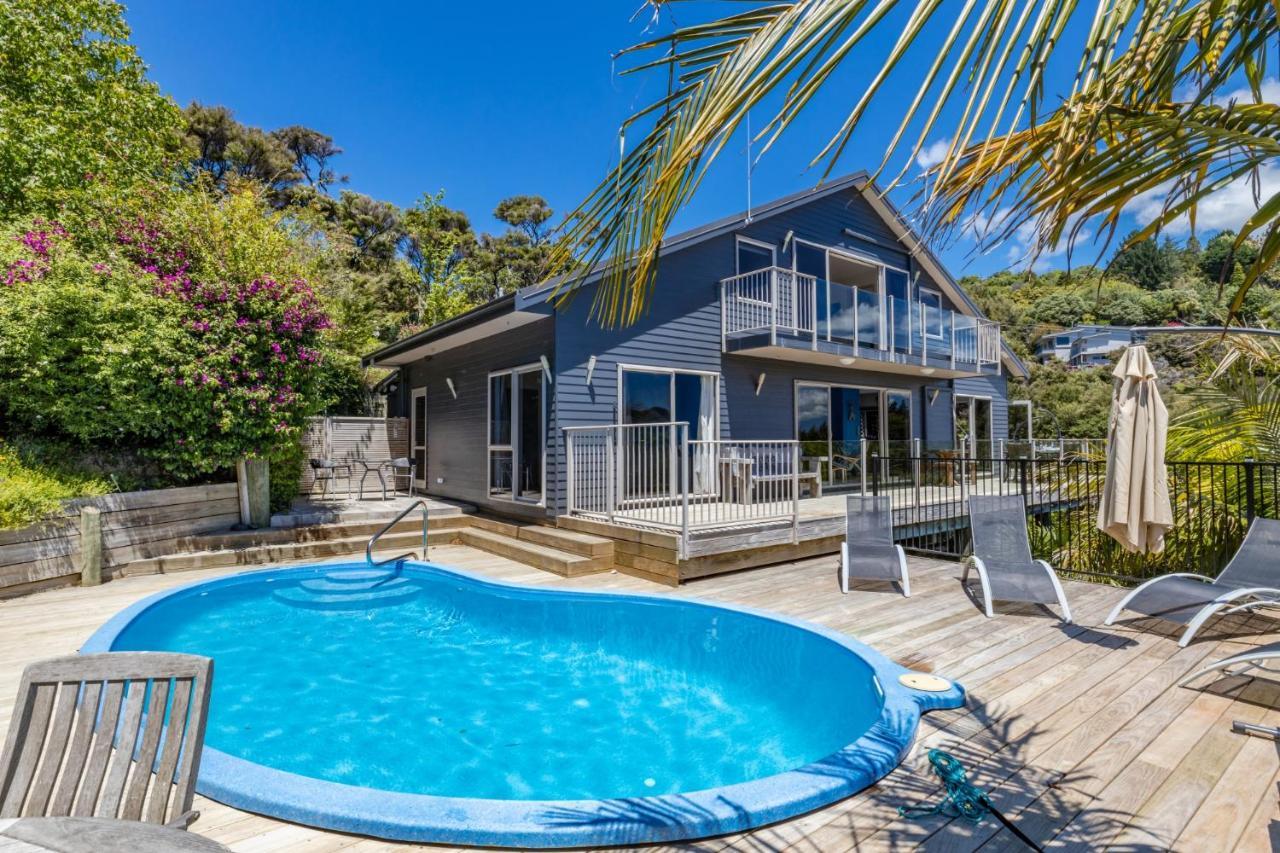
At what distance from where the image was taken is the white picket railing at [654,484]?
7.39 meters

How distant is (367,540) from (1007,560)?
324 inches

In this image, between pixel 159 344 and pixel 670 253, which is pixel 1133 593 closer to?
pixel 670 253

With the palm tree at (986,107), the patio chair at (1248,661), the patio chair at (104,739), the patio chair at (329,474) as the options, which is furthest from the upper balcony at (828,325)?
the patio chair at (104,739)

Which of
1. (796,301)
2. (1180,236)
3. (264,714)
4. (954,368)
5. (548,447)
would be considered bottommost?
(264,714)

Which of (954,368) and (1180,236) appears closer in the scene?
(1180,236)

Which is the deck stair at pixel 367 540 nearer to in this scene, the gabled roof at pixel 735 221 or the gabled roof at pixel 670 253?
the gabled roof at pixel 670 253

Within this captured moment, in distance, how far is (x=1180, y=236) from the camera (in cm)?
161

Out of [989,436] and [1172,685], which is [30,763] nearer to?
[1172,685]

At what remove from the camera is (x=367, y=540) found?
8.97 m

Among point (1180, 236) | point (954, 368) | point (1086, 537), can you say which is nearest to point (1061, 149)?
point (1180, 236)

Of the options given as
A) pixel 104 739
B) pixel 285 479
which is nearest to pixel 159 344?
pixel 285 479

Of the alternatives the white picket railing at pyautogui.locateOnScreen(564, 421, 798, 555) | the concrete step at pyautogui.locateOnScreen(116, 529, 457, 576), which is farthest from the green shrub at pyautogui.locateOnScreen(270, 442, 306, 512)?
the white picket railing at pyautogui.locateOnScreen(564, 421, 798, 555)

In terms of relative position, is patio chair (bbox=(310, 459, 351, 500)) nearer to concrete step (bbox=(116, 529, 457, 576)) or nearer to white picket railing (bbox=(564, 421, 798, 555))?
concrete step (bbox=(116, 529, 457, 576))

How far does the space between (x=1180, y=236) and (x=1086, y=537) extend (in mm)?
8256
